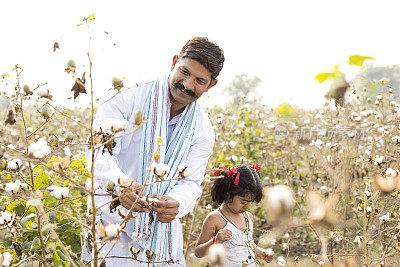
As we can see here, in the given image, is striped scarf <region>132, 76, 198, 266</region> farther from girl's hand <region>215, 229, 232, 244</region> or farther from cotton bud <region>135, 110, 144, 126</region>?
cotton bud <region>135, 110, 144, 126</region>

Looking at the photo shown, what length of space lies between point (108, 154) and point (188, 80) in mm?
353

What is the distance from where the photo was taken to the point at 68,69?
646mm

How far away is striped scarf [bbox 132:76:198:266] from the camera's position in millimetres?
1134

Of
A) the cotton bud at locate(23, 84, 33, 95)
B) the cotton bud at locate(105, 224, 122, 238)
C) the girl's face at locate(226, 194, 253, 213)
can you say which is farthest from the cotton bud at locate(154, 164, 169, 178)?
the girl's face at locate(226, 194, 253, 213)

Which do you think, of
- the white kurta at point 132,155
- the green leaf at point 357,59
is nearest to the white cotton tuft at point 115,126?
the white kurta at point 132,155

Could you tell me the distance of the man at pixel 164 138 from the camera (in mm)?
1134

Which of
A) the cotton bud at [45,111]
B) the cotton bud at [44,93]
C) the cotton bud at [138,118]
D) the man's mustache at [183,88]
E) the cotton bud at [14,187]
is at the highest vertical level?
the man's mustache at [183,88]

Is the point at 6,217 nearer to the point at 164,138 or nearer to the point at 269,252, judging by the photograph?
the point at 164,138

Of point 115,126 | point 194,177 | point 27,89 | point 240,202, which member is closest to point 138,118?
point 115,126

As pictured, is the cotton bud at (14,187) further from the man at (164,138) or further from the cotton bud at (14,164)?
the man at (164,138)

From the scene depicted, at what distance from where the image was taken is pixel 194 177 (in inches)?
51.4

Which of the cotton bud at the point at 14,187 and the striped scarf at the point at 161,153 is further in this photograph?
the striped scarf at the point at 161,153

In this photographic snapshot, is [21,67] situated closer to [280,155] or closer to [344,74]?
[344,74]

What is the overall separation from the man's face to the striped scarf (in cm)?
4
